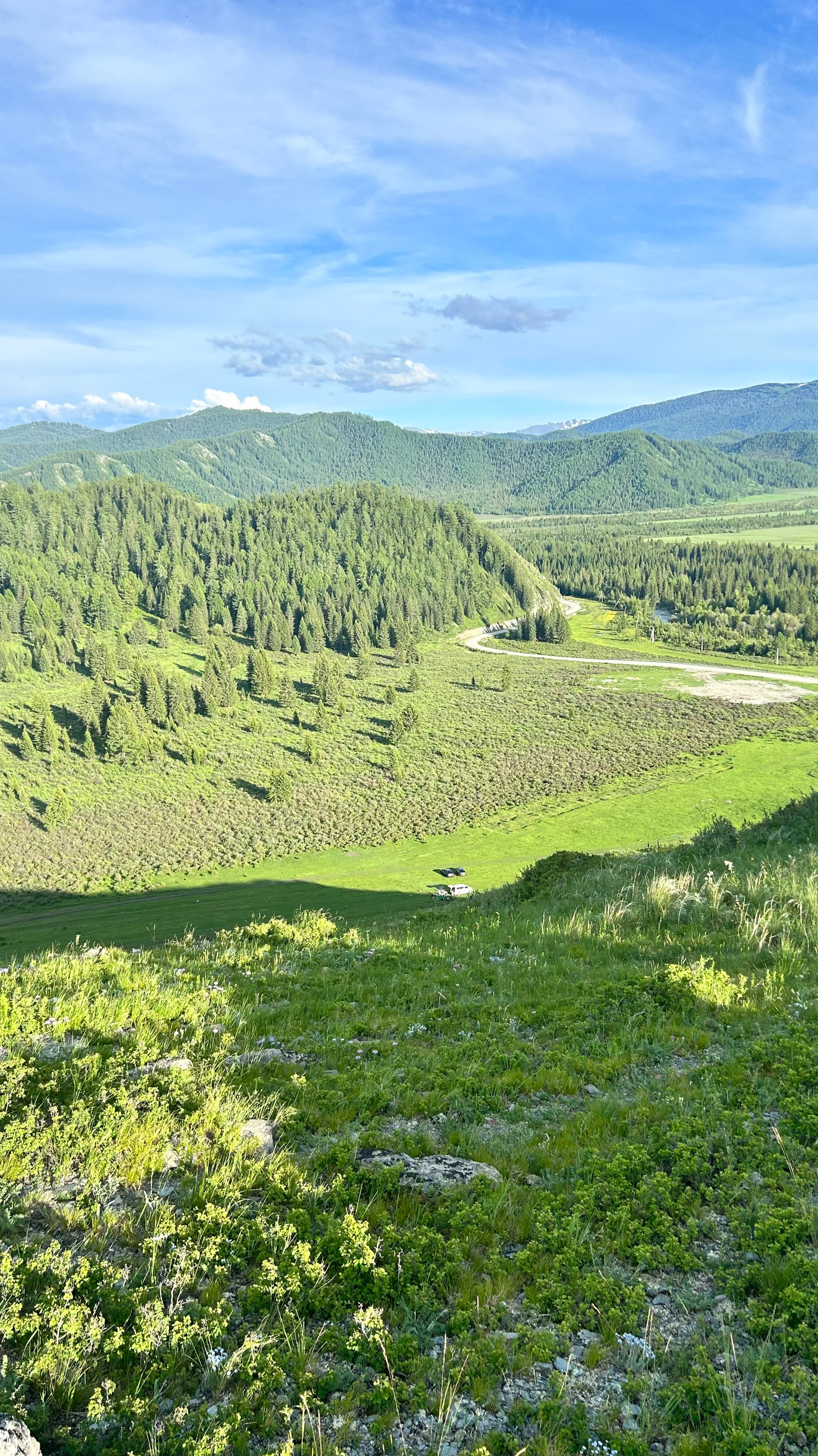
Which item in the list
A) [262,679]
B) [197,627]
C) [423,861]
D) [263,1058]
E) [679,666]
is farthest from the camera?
[197,627]

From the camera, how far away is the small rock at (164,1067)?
318 inches

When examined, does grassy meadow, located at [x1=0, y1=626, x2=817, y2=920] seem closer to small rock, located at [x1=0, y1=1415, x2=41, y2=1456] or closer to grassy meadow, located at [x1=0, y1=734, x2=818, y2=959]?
grassy meadow, located at [x1=0, y1=734, x2=818, y2=959]

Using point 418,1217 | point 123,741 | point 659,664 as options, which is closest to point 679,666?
point 659,664

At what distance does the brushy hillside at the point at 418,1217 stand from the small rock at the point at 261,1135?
0.06 metres

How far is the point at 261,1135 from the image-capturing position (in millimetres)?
Result: 7355

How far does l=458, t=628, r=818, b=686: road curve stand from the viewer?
456 ft

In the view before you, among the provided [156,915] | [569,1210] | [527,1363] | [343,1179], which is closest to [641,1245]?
[569,1210]

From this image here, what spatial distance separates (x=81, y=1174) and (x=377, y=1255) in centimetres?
297

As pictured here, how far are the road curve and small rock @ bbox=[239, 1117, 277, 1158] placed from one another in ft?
485

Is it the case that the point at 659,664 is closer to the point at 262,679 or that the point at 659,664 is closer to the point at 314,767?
the point at 262,679

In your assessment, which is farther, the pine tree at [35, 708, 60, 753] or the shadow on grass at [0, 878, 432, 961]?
the pine tree at [35, 708, 60, 753]

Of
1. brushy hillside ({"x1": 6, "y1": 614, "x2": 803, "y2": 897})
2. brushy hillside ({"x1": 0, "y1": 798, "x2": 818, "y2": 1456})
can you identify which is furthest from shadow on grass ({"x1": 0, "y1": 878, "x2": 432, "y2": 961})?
brushy hillside ({"x1": 0, "y1": 798, "x2": 818, "y2": 1456})

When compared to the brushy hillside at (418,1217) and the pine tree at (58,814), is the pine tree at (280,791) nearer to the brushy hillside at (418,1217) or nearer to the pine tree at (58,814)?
the pine tree at (58,814)

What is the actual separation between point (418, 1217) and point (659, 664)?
158 m
